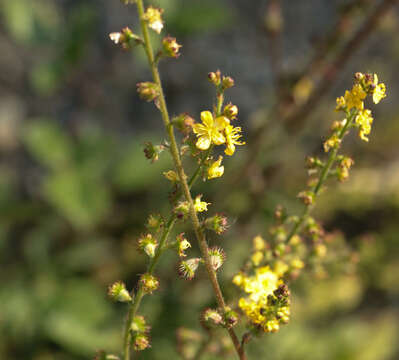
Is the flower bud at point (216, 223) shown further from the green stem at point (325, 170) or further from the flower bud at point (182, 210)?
the green stem at point (325, 170)

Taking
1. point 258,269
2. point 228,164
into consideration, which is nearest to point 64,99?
point 228,164

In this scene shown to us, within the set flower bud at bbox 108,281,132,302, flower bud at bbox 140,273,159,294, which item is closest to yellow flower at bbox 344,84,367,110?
flower bud at bbox 140,273,159,294

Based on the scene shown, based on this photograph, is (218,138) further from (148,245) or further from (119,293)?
(119,293)

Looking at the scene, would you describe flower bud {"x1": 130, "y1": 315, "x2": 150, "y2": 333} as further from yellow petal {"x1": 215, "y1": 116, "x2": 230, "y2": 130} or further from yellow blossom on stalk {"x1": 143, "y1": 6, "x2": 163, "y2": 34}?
yellow blossom on stalk {"x1": 143, "y1": 6, "x2": 163, "y2": 34}

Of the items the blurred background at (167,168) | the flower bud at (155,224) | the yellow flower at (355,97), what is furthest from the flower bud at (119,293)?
the blurred background at (167,168)

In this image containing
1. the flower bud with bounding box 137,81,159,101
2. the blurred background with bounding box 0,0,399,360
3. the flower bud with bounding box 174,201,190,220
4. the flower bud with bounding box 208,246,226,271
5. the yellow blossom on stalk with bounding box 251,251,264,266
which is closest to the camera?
the flower bud with bounding box 137,81,159,101

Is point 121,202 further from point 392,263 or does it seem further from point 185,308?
point 392,263
